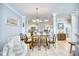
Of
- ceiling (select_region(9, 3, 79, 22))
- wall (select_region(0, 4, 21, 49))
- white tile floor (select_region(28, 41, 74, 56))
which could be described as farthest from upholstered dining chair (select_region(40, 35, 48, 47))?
wall (select_region(0, 4, 21, 49))

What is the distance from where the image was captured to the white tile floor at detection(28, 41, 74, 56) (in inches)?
130

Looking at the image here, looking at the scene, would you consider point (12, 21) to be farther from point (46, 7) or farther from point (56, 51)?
point (56, 51)

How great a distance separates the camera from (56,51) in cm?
332

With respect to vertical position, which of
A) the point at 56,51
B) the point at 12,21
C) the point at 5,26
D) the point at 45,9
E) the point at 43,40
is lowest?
the point at 56,51

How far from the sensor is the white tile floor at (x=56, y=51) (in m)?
3.30

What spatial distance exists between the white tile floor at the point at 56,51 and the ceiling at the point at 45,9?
24.5 inches

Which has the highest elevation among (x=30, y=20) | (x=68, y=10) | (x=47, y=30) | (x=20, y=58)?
(x=68, y=10)

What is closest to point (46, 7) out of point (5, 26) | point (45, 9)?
point (45, 9)

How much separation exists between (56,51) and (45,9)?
0.93 meters

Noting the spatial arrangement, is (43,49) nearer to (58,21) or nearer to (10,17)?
(58,21)

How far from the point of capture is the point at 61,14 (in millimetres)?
3355

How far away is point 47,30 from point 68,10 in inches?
24.4

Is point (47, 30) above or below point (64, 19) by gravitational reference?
below

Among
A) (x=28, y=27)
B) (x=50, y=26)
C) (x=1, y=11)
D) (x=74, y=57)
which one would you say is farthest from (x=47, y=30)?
(x=1, y=11)
